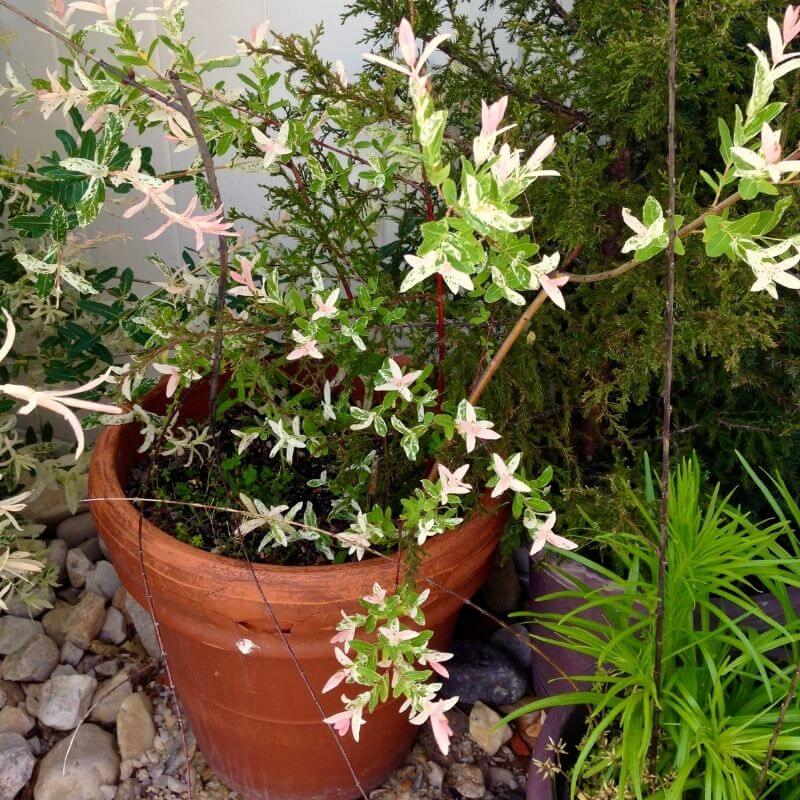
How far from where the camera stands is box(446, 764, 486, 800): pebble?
155 cm

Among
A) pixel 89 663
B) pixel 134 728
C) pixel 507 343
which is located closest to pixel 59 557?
pixel 89 663

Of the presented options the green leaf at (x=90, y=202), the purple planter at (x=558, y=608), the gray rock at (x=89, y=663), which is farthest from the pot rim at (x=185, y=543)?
the gray rock at (x=89, y=663)

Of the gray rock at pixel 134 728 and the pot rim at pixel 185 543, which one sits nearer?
the pot rim at pixel 185 543

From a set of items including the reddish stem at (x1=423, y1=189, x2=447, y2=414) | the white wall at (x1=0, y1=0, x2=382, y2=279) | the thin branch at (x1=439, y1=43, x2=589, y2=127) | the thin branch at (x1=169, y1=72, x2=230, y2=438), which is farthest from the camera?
the white wall at (x1=0, y1=0, x2=382, y2=279)

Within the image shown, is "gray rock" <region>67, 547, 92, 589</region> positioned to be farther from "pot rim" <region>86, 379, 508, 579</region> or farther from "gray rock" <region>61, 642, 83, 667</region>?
"pot rim" <region>86, 379, 508, 579</region>

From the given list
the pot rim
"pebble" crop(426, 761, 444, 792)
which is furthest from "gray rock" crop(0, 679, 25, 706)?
"pebble" crop(426, 761, 444, 792)

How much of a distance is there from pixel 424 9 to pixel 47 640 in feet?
4.85

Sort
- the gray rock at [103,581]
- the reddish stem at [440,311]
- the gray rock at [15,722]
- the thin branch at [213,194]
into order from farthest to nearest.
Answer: the gray rock at [103,581]
the gray rock at [15,722]
the reddish stem at [440,311]
the thin branch at [213,194]

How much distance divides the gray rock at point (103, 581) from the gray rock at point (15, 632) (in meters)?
0.16

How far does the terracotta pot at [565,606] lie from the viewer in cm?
131

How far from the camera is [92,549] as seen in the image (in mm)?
2031

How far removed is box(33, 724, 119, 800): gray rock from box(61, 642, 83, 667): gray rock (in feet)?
0.65

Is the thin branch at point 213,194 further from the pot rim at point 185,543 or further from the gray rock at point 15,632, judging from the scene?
the gray rock at point 15,632

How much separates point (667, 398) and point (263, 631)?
69cm
